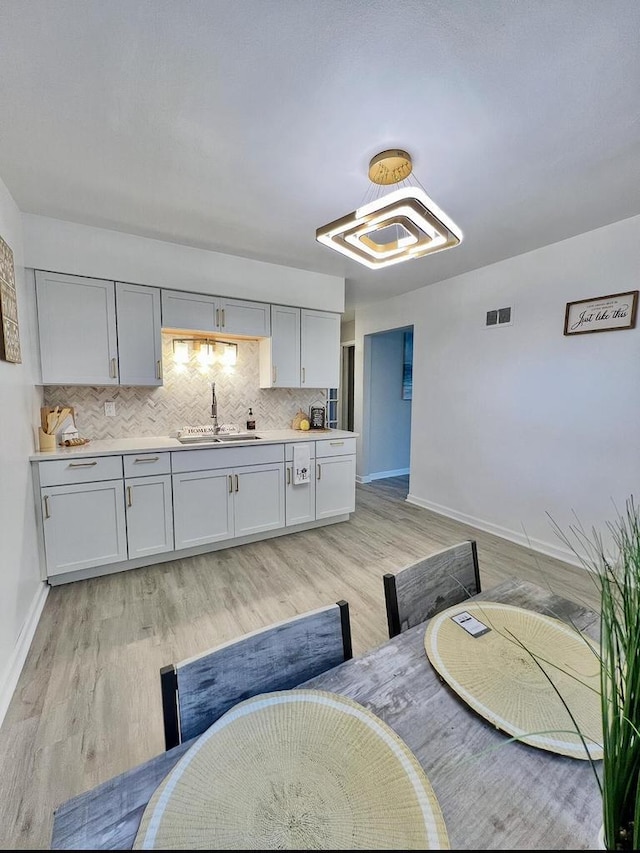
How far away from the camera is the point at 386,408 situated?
545 centimetres

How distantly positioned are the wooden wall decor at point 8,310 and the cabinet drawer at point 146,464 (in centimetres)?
92

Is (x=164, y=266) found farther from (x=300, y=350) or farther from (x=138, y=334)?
(x=300, y=350)

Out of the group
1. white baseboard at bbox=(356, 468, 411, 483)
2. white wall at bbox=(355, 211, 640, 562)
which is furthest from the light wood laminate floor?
white baseboard at bbox=(356, 468, 411, 483)

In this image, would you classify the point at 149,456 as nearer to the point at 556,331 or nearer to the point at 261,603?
the point at 261,603

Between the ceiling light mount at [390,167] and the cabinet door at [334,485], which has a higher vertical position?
the ceiling light mount at [390,167]

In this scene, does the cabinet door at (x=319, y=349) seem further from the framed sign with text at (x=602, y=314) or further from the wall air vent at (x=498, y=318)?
the framed sign with text at (x=602, y=314)

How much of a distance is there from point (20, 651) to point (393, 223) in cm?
273

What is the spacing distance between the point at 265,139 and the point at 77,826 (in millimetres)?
2324

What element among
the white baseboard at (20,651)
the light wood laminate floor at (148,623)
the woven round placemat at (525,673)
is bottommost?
the light wood laminate floor at (148,623)

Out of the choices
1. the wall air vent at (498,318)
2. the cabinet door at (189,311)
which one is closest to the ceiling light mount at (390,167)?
the cabinet door at (189,311)

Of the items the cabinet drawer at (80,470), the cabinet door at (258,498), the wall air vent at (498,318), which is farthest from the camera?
the wall air vent at (498,318)

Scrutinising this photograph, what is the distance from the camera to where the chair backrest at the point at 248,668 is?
2.65 feet

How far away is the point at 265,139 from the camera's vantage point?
1741mm

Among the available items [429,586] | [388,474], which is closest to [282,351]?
[429,586]
